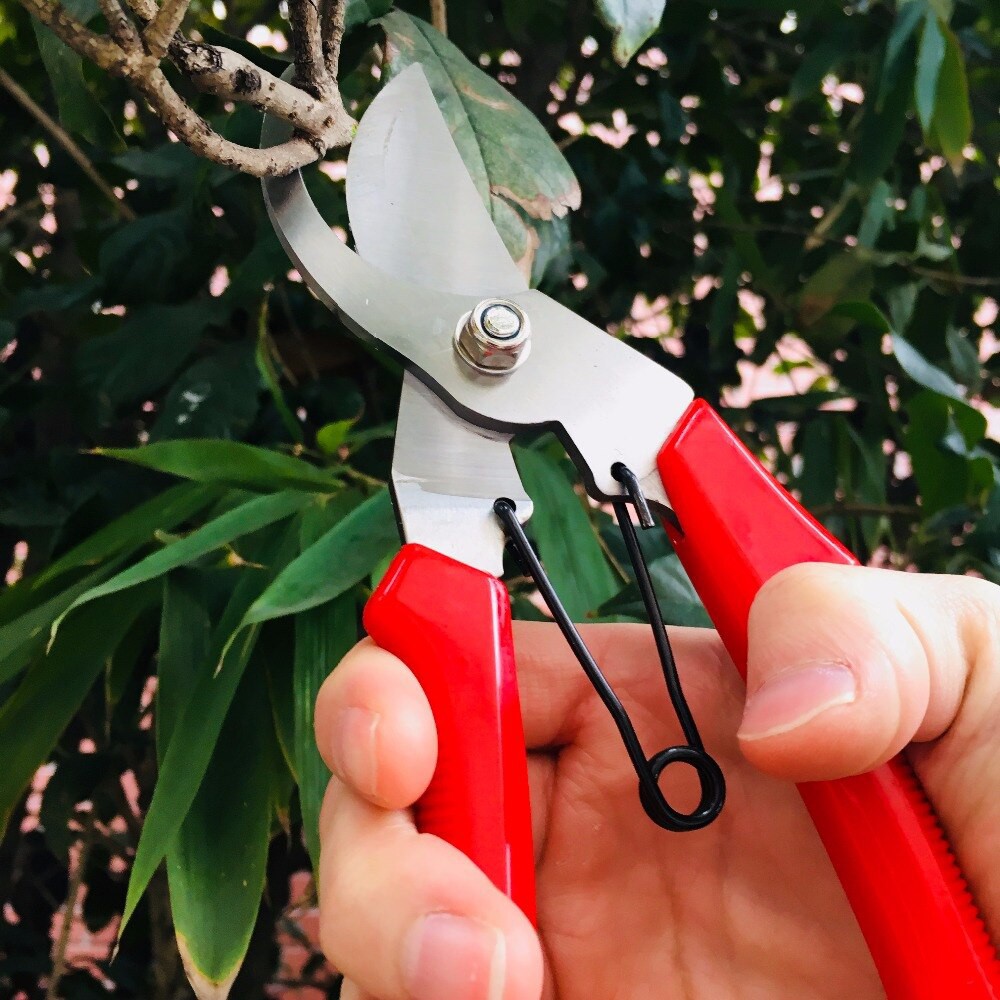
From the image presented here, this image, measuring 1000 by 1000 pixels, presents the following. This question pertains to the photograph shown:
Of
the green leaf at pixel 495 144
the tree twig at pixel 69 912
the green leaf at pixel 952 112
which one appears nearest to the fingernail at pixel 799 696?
the green leaf at pixel 495 144

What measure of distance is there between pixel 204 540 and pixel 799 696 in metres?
0.31

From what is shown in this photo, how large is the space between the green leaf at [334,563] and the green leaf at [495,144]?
0.50 feet

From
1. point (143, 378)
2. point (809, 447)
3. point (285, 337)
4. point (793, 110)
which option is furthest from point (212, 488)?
point (793, 110)

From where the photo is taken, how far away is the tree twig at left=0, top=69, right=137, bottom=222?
24.8 inches

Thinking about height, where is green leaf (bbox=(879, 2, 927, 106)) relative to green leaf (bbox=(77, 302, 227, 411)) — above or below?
above

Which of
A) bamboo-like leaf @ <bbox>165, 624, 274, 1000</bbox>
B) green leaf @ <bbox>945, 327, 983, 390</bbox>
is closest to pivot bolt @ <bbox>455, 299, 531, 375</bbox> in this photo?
bamboo-like leaf @ <bbox>165, 624, 274, 1000</bbox>

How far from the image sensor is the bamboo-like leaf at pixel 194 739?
38 cm

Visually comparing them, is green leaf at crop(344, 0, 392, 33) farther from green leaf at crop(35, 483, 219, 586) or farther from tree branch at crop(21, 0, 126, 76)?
green leaf at crop(35, 483, 219, 586)

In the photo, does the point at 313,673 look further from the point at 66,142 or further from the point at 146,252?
the point at 66,142

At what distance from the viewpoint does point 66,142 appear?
653 millimetres

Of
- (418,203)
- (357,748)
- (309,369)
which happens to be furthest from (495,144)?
(309,369)

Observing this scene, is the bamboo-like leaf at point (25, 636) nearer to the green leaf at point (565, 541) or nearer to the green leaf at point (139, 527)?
the green leaf at point (139, 527)

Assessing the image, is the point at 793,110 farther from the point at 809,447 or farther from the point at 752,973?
the point at 752,973

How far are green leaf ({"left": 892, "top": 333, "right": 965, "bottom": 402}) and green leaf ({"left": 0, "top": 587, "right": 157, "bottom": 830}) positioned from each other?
18.6 inches
